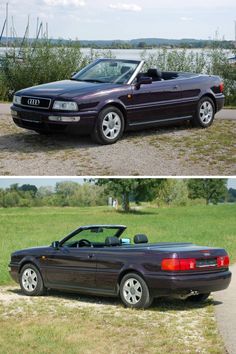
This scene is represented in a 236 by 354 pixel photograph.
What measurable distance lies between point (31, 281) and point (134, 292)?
231 centimetres

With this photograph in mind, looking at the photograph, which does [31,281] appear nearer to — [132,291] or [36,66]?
[132,291]

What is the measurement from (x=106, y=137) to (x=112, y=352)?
7.22 m

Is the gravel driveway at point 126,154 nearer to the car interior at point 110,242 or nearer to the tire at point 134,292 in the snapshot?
the car interior at point 110,242

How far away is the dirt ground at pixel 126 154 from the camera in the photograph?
12703mm

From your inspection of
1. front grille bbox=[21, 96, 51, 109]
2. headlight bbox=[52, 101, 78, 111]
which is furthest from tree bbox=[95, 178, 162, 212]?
headlight bbox=[52, 101, 78, 111]

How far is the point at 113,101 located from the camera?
1375cm

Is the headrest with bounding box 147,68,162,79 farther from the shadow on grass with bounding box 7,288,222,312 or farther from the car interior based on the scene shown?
the shadow on grass with bounding box 7,288,222,312

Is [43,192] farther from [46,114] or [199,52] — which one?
[46,114]

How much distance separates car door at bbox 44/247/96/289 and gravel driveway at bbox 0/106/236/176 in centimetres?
184

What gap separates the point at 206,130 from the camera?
1633 cm

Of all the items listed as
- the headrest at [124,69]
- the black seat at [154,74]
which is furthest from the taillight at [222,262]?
the black seat at [154,74]

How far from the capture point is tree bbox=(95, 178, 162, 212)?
60.2 m

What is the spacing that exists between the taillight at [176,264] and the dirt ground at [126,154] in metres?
3.10

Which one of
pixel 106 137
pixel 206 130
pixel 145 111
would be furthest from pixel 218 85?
pixel 106 137
